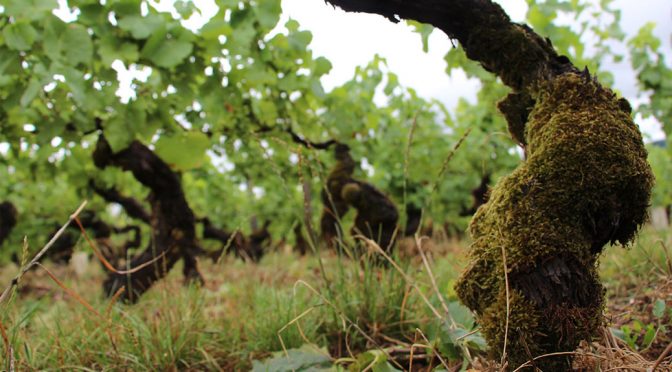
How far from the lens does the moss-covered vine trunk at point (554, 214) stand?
119 centimetres

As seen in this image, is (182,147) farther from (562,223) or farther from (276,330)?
(562,223)

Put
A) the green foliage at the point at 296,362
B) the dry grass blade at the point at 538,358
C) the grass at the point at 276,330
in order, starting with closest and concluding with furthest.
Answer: the dry grass blade at the point at 538,358 → the green foliage at the point at 296,362 → the grass at the point at 276,330

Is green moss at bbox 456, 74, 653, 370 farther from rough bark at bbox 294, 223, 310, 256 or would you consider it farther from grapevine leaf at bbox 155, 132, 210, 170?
rough bark at bbox 294, 223, 310, 256

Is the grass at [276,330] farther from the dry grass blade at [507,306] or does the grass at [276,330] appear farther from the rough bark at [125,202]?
the rough bark at [125,202]

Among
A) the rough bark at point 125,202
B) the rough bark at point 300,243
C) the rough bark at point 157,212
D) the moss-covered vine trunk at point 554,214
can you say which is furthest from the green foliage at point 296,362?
the rough bark at point 300,243

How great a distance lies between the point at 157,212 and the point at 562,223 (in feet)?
9.83

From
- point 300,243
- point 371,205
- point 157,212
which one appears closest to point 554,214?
point 371,205

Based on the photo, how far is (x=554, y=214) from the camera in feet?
4.01

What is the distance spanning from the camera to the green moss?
1188mm

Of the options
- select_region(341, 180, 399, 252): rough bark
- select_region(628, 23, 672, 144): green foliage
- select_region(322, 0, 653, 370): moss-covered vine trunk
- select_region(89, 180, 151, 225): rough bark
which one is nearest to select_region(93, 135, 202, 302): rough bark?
select_region(89, 180, 151, 225): rough bark

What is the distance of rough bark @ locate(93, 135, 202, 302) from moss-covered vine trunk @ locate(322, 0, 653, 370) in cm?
249

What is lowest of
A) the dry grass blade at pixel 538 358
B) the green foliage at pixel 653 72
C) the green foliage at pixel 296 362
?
the green foliage at pixel 296 362

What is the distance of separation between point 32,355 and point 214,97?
5.91ft

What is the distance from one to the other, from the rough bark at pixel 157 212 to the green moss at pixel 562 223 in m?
2.64
